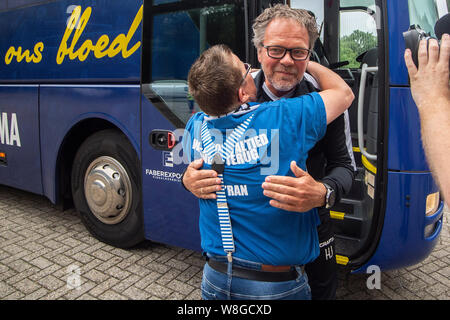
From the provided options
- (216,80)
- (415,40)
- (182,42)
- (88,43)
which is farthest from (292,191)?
(88,43)

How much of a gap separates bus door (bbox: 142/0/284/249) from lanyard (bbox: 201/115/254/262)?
1563 mm

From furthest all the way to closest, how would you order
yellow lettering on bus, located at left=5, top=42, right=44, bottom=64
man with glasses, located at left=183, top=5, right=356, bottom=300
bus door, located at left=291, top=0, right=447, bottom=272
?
yellow lettering on bus, located at left=5, top=42, right=44, bottom=64, bus door, located at left=291, top=0, right=447, bottom=272, man with glasses, located at left=183, top=5, right=356, bottom=300

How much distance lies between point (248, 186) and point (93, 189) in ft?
8.78

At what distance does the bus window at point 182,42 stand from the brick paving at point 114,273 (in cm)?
129

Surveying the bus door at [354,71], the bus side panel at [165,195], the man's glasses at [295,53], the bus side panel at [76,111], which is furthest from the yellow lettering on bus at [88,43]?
the man's glasses at [295,53]

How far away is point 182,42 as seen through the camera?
3.02m

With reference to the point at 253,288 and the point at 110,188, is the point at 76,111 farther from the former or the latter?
the point at 253,288

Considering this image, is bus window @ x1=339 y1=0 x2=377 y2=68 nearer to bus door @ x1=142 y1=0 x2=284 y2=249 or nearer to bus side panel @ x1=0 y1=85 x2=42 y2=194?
bus door @ x1=142 y1=0 x2=284 y2=249

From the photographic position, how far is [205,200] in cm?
149

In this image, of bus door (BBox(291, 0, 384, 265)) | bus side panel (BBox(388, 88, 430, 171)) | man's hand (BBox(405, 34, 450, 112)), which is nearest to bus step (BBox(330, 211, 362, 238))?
bus door (BBox(291, 0, 384, 265))

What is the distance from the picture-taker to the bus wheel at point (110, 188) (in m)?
3.49

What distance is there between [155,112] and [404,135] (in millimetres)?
1777

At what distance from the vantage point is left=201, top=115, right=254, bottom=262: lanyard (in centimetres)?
138

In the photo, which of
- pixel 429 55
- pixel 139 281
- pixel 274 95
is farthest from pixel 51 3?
pixel 429 55
